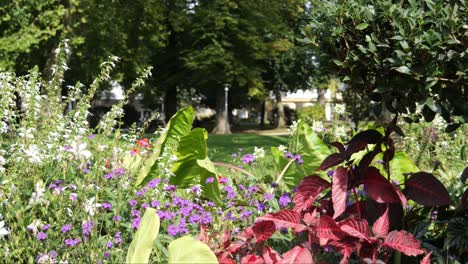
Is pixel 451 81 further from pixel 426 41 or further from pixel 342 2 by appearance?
pixel 342 2

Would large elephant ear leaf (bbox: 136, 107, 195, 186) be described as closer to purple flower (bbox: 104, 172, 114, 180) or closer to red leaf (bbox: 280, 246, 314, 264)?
purple flower (bbox: 104, 172, 114, 180)

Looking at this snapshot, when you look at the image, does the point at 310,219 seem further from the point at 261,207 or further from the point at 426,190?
the point at 261,207

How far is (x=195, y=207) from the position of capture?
2904 millimetres

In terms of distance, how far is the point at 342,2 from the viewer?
2090mm

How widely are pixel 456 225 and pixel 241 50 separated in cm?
2501

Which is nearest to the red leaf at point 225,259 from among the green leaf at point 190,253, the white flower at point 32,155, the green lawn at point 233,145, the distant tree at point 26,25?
the green leaf at point 190,253

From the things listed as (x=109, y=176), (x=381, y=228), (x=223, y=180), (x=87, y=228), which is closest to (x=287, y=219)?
(x=381, y=228)

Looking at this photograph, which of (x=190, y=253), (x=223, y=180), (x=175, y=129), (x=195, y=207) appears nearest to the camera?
(x=190, y=253)

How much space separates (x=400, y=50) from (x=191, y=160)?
2010 millimetres

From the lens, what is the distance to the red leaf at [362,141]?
225cm

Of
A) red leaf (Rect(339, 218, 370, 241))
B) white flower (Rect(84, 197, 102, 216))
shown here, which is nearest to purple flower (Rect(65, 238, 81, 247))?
white flower (Rect(84, 197, 102, 216))

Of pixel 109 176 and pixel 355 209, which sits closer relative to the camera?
pixel 355 209

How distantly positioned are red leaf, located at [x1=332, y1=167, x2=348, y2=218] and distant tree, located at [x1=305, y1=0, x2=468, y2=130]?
0.96 feet

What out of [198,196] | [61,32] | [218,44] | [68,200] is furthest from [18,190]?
[218,44]
